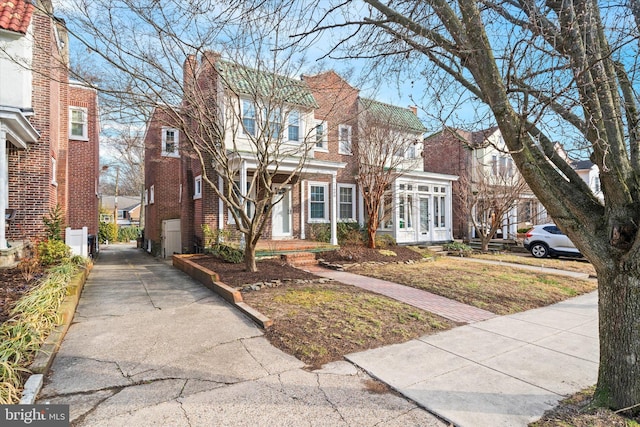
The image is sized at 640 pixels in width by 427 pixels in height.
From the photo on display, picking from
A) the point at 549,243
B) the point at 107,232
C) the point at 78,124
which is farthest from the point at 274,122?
the point at 107,232

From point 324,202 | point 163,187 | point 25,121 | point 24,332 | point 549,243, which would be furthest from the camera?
point 163,187

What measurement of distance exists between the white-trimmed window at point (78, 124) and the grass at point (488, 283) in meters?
13.3

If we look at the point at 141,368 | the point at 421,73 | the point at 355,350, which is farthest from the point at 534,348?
the point at 141,368

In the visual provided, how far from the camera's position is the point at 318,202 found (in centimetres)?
1449

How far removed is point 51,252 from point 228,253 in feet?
13.9

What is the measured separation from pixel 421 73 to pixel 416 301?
13.1 feet

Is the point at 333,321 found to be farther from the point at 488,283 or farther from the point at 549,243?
the point at 549,243

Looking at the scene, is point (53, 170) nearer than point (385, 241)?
Yes

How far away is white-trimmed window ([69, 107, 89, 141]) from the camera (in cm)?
1490

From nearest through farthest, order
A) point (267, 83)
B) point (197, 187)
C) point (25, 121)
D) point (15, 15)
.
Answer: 1. point (25, 121)
2. point (267, 83)
3. point (15, 15)
4. point (197, 187)

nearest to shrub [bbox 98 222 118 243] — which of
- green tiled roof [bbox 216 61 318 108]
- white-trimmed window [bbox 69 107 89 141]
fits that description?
white-trimmed window [bbox 69 107 89 141]

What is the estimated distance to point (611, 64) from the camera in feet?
9.75

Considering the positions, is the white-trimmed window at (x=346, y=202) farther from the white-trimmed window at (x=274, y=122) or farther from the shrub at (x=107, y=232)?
the shrub at (x=107, y=232)

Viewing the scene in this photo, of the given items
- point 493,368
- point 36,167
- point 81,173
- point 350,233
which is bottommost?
point 493,368
